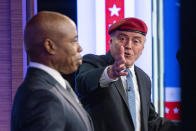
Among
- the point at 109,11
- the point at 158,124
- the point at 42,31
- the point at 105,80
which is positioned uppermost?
the point at 109,11

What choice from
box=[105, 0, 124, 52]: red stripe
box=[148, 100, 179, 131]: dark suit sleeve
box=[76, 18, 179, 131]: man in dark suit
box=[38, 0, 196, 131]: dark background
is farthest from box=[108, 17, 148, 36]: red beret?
box=[38, 0, 196, 131]: dark background

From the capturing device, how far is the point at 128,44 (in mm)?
1368

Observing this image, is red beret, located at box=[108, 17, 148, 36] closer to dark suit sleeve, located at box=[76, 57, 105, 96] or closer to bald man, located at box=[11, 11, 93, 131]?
dark suit sleeve, located at box=[76, 57, 105, 96]

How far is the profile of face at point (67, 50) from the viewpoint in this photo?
785 mm

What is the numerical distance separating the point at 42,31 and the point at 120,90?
2.19 feet

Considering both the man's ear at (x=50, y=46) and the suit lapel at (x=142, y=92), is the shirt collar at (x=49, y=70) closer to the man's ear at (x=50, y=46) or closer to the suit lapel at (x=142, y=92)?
the man's ear at (x=50, y=46)

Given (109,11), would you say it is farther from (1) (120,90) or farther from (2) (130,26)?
(1) (120,90)

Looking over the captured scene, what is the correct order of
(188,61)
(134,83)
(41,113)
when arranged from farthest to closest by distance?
(134,83), (41,113), (188,61)

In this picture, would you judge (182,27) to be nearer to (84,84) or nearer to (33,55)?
(33,55)

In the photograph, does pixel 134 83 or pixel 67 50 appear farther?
pixel 134 83

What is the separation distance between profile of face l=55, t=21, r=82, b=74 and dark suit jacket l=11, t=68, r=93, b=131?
0.17 feet

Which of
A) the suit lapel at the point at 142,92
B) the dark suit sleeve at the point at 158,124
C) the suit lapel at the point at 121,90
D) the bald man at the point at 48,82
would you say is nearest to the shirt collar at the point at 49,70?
the bald man at the point at 48,82

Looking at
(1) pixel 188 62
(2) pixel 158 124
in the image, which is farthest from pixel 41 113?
(2) pixel 158 124

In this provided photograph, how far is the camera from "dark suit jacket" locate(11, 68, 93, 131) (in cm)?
68
